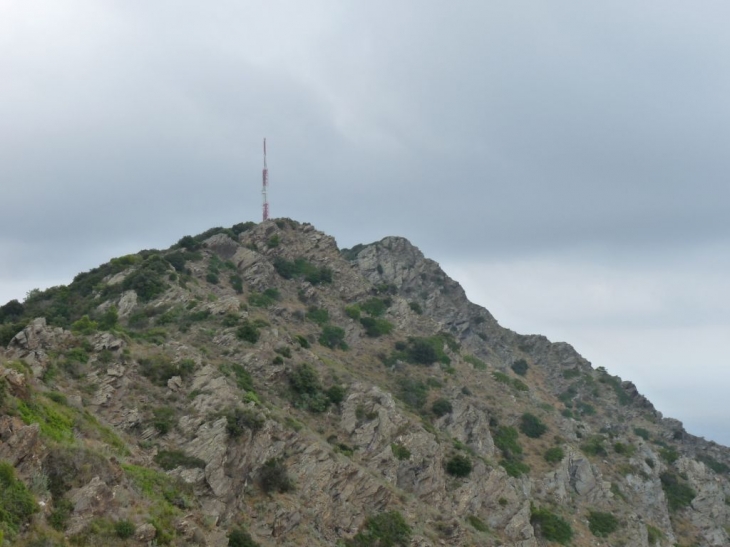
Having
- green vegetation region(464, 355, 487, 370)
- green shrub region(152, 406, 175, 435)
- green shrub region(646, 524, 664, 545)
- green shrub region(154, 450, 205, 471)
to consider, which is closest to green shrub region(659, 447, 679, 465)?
green shrub region(646, 524, 664, 545)

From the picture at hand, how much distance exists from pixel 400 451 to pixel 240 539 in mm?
22475

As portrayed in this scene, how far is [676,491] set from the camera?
259 ft

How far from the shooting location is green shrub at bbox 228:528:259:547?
30.9m

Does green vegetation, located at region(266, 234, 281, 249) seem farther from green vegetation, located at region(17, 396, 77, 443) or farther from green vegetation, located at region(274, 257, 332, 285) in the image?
green vegetation, located at region(17, 396, 77, 443)

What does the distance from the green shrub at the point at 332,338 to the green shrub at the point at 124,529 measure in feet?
167

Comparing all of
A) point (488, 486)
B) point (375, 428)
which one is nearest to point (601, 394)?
point (488, 486)

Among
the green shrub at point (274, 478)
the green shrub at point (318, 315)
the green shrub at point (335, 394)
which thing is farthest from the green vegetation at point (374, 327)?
the green shrub at point (274, 478)

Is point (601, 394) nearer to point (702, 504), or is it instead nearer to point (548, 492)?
point (702, 504)

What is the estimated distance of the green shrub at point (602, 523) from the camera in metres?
61.2

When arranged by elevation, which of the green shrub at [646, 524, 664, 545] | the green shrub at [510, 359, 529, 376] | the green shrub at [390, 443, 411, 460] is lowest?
the green shrub at [646, 524, 664, 545]

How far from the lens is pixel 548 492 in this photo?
6450 centimetres

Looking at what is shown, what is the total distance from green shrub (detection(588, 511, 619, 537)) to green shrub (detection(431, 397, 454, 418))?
17559mm

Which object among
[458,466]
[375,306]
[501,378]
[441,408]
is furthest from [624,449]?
[375,306]

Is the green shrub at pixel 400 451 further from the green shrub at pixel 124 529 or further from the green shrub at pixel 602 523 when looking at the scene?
the green shrub at pixel 124 529
